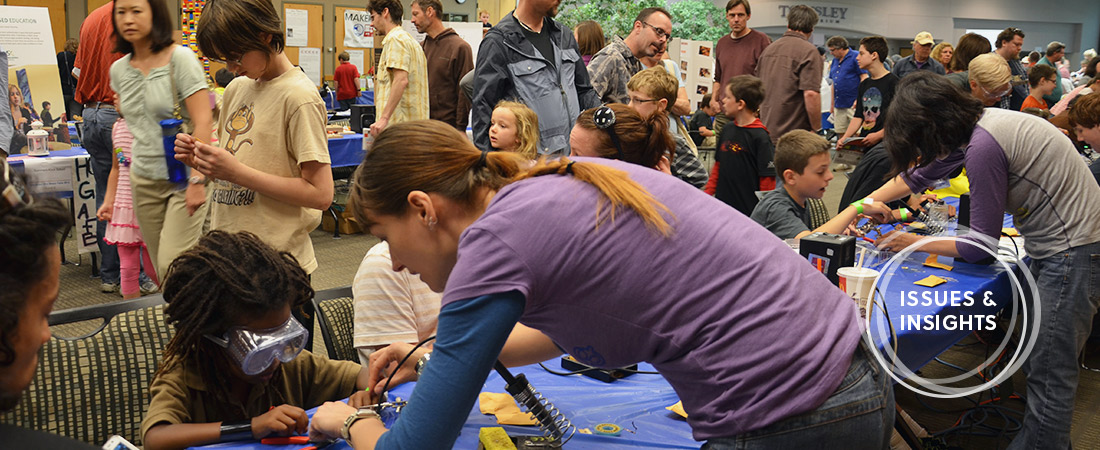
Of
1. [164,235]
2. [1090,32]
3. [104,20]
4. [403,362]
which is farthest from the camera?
[1090,32]

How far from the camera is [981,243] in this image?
2.76 m

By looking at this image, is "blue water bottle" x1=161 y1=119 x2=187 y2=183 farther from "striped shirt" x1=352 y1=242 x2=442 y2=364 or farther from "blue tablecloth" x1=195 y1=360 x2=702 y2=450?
"blue tablecloth" x1=195 y1=360 x2=702 y2=450

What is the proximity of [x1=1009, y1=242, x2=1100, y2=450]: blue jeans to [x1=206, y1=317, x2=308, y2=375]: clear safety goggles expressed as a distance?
2.27 metres

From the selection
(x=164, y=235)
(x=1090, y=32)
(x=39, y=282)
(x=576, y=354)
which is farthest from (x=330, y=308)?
(x=1090, y=32)

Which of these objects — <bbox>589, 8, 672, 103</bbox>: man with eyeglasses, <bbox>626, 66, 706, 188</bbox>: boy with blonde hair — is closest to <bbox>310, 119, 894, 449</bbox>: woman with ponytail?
<bbox>626, 66, 706, 188</bbox>: boy with blonde hair

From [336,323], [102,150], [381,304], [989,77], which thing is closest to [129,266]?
[102,150]

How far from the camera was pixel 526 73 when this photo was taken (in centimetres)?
355

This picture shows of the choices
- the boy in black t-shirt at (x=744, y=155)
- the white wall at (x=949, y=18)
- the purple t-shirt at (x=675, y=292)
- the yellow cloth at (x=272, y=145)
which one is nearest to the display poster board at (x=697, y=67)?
the boy in black t-shirt at (x=744, y=155)

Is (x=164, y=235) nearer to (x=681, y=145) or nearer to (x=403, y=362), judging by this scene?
(x=403, y=362)

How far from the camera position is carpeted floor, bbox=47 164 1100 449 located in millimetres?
3346

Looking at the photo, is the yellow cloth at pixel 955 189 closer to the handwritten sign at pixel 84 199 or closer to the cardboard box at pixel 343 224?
the cardboard box at pixel 343 224

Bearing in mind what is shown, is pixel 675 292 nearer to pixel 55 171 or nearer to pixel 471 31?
pixel 55 171

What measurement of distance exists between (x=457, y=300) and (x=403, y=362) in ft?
2.29

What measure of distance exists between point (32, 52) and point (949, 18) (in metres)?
21.8
